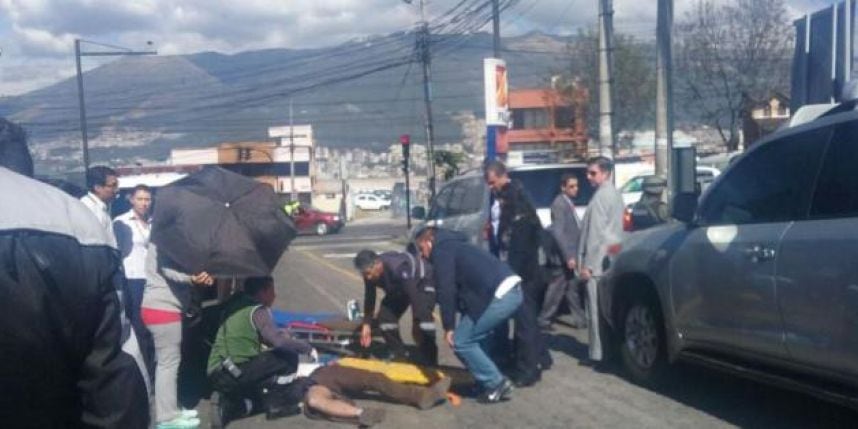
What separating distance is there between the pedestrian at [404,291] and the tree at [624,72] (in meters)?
52.9

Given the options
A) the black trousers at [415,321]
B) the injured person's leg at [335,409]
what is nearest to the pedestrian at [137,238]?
the injured person's leg at [335,409]

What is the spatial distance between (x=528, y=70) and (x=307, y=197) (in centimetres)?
7121

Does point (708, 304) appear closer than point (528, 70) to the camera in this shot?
Yes

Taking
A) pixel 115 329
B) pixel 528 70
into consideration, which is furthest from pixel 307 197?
pixel 115 329

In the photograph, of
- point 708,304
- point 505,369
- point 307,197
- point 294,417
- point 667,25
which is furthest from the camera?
point 307,197

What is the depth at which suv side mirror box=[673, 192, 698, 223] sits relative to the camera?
845cm

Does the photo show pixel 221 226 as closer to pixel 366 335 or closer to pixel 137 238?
pixel 137 238

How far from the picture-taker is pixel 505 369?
1009 cm

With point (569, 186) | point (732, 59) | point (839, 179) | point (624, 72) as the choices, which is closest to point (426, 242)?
point (839, 179)

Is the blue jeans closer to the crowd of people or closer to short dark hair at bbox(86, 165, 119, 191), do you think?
the crowd of people

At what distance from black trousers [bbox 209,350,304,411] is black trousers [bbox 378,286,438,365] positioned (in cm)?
119

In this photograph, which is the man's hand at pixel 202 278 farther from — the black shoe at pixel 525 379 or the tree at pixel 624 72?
the tree at pixel 624 72

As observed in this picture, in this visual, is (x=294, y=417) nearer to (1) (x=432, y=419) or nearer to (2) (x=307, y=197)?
(1) (x=432, y=419)

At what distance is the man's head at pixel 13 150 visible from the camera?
A: 8.52ft
